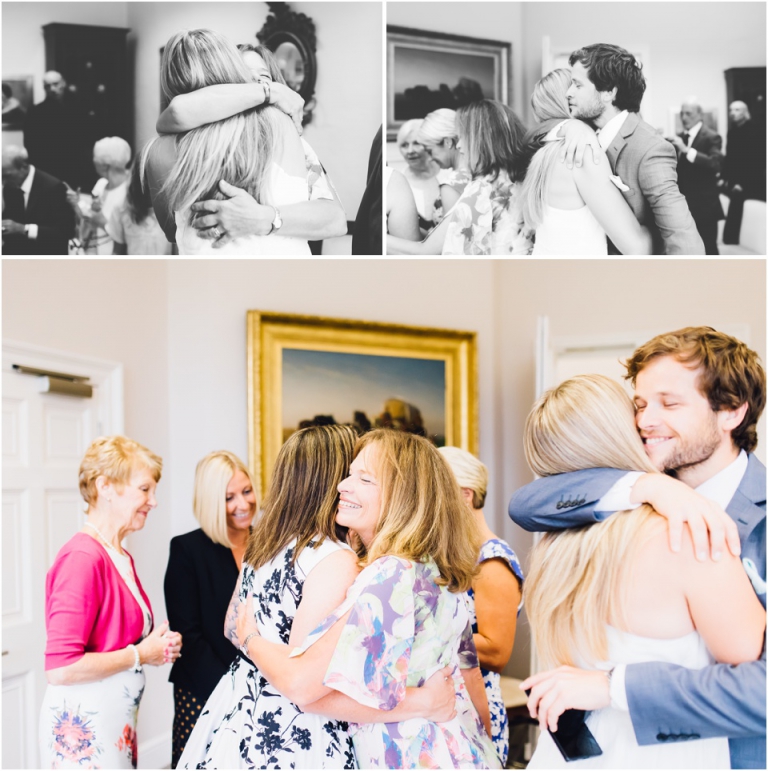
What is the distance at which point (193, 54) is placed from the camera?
2.25m

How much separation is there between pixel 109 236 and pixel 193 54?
1.89ft

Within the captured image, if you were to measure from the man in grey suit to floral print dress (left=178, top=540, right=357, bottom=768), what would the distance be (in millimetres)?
1277

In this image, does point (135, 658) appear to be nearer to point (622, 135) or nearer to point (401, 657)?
point (401, 657)

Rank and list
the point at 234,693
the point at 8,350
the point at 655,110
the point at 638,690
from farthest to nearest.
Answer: the point at 8,350, the point at 655,110, the point at 234,693, the point at 638,690

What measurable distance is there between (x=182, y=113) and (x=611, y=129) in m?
1.18

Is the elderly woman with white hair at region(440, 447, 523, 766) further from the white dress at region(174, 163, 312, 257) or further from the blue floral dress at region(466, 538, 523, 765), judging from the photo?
the white dress at region(174, 163, 312, 257)

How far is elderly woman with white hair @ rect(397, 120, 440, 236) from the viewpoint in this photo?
2.35 m

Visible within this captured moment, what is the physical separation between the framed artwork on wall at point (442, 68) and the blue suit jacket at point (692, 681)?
128 cm

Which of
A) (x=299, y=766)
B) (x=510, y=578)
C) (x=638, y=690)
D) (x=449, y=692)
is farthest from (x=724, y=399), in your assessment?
(x=299, y=766)

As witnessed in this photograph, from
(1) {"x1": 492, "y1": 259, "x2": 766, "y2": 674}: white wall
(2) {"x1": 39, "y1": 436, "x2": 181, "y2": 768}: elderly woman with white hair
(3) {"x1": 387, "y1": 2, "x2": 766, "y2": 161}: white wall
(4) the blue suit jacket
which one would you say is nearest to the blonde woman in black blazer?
(2) {"x1": 39, "y1": 436, "x2": 181, "y2": 768}: elderly woman with white hair

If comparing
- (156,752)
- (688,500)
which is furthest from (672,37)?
(156,752)

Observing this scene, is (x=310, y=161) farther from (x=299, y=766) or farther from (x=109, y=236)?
(x=299, y=766)

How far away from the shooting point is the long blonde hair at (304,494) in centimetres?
179

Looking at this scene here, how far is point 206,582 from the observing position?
272 centimetres
